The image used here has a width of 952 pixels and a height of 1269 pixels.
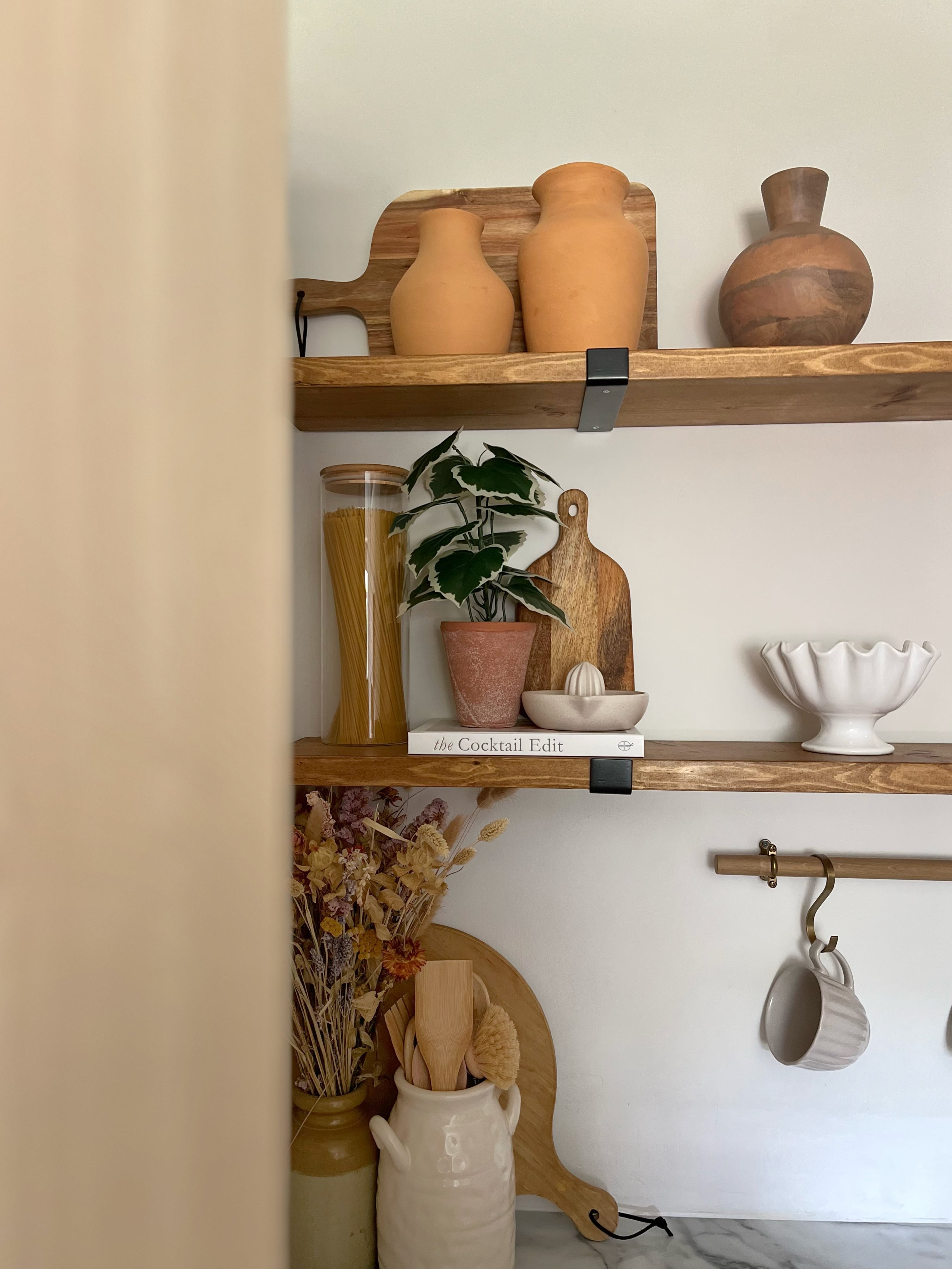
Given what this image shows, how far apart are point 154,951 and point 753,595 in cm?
105

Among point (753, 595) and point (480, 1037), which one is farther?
point (753, 595)

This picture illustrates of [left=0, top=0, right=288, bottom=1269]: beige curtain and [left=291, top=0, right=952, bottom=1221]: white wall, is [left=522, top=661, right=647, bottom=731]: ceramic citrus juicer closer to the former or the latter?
[left=291, top=0, right=952, bottom=1221]: white wall

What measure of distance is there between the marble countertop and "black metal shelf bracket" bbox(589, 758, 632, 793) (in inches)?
20.9

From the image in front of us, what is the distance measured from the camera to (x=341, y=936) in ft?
3.01

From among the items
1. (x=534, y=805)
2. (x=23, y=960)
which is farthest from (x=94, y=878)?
(x=534, y=805)

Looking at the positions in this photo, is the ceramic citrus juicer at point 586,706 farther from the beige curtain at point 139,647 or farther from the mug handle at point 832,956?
the beige curtain at point 139,647

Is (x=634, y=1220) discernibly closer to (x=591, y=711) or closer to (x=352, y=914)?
(x=352, y=914)

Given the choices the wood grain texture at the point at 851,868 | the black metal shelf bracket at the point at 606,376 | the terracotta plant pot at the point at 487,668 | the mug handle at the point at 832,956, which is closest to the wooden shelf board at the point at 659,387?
the black metal shelf bracket at the point at 606,376

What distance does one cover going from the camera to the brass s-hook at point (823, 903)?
3.34ft

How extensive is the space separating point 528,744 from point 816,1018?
0.49m

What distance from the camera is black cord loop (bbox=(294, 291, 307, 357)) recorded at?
1092mm

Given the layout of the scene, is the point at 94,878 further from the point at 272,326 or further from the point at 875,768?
the point at 875,768

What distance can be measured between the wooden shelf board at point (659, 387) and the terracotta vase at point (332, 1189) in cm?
76

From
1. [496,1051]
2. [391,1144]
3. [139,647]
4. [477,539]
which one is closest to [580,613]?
[477,539]
